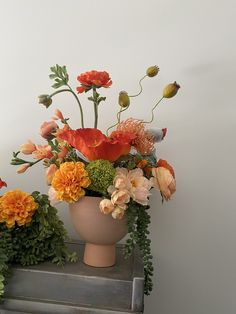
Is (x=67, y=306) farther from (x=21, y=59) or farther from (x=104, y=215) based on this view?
(x=21, y=59)

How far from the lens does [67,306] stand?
0.80 metres

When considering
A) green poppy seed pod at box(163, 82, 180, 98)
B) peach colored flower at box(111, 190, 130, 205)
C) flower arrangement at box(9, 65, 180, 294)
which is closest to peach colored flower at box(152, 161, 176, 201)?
flower arrangement at box(9, 65, 180, 294)

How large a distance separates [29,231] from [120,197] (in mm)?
255

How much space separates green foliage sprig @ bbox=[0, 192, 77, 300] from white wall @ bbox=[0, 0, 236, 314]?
218mm

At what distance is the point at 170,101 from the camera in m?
1.18

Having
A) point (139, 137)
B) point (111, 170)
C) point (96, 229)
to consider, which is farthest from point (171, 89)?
point (96, 229)

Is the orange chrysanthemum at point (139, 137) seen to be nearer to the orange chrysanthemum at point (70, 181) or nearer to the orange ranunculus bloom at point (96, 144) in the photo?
the orange ranunculus bloom at point (96, 144)

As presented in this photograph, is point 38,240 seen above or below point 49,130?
below

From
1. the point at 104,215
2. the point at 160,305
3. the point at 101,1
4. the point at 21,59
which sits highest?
the point at 101,1

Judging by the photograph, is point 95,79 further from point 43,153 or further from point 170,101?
point 170,101

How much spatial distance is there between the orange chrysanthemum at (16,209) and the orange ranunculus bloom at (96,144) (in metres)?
0.17

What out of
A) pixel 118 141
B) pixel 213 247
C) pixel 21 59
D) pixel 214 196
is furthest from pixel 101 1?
pixel 213 247

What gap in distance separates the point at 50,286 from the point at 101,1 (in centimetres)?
85

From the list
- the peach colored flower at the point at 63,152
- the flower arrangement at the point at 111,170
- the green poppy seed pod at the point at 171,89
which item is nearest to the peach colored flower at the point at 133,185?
the flower arrangement at the point at 111,170
